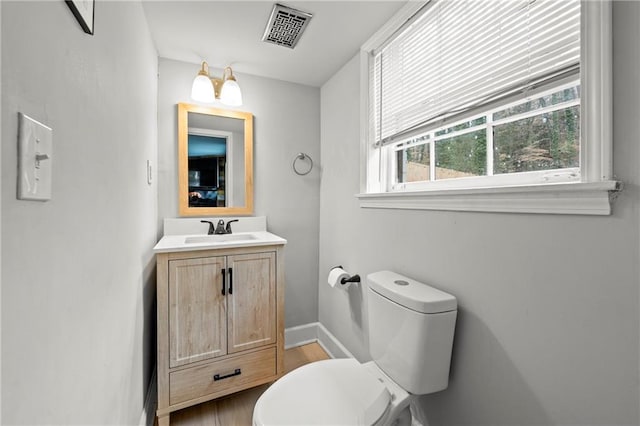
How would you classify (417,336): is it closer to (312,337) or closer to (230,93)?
(312,337)

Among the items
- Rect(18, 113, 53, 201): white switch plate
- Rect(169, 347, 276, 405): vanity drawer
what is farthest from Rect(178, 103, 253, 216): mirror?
Rect(18, 113, 53, 201): white switch plate

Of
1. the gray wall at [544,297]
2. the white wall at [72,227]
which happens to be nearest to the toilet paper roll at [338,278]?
the gray wall at [544,297]

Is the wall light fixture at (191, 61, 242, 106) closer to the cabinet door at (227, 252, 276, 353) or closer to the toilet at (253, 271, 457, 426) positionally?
the cabinet door at (227, 252, 276, 353)

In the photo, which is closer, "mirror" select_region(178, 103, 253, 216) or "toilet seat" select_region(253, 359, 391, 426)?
"toilet seat" select_region(253, 359, 391, 426)

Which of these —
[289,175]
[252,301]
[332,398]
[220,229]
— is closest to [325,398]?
[332,398]

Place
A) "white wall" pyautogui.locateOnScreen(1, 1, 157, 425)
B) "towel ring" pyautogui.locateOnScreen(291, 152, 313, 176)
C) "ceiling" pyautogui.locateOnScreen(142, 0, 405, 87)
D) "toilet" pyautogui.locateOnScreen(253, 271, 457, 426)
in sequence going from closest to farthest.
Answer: "white wall" pyautogui.locateOnScreen(1, 1, 157, 425)
"toilet" pyautogui.locateOnScreen(253, 271, 457, 426)
"ceiling" pyautogui.locateOnScreen(142, 0, 405, 87)
"towel ring" pyautogui.locateOnScreen(291, 152, 313, 176)

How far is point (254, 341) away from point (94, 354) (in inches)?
38.7

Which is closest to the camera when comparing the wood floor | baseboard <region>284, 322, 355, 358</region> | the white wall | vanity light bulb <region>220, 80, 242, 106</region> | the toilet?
the white wall

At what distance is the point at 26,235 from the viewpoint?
453 millimetres

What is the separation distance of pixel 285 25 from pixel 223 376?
1985 mm

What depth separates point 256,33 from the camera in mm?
1578

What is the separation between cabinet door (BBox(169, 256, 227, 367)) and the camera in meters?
1.41

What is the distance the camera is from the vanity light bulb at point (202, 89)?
69.4 inches

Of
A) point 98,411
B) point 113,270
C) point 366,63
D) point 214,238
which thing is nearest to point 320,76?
point 366,63
